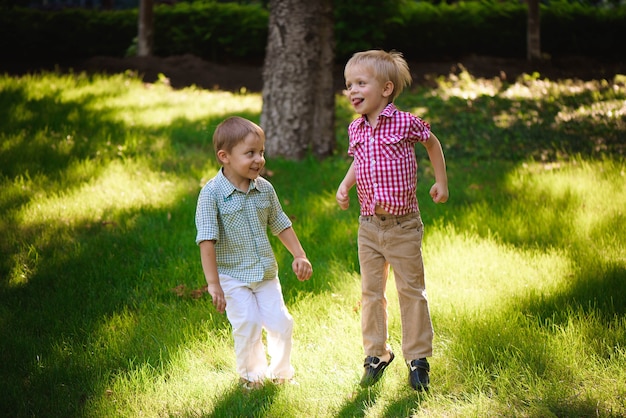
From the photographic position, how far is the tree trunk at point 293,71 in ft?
24.7

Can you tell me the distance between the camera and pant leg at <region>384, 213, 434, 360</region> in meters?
3.28

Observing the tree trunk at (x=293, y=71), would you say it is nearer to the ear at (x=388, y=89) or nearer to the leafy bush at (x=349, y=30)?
the ear at (x=388, y=89)

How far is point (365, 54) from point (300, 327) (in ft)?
5.85

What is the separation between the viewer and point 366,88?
3.24 metres

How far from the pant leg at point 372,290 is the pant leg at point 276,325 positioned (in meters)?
0.43

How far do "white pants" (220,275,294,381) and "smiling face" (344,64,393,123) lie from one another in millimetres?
1072

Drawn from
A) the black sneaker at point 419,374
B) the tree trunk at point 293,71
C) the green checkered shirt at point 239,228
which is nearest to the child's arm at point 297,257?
the green checkered shirt at point 239,228

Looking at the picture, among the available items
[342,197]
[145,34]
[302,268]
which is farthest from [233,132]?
[145,34]

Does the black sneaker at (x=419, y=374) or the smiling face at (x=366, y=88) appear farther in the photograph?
the black sneaker at (x=419, y=374)

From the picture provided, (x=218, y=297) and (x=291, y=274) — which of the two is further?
(x=291, y=274)

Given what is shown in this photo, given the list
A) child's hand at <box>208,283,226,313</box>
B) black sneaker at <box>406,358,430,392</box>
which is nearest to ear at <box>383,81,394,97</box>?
child's hand at <box>208,283,226,313</box>

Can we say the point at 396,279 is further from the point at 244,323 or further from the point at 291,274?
the point at 291,274

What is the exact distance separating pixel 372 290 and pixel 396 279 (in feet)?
0.51

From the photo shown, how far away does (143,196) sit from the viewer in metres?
6.32
